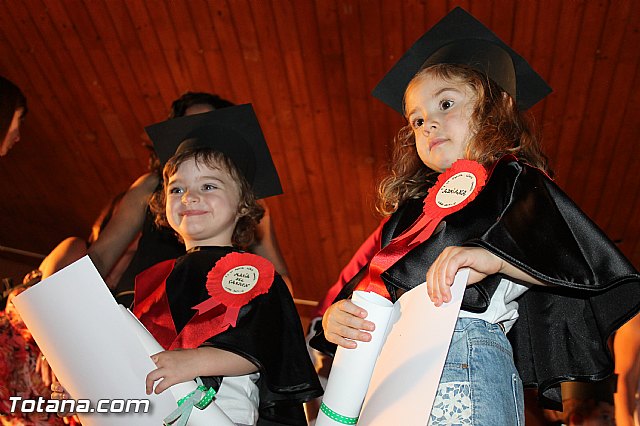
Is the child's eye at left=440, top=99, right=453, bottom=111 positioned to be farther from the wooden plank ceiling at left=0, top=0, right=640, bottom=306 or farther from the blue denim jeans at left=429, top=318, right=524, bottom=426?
the wooden plank ceiling at left=0, top=0, right=640, bottom=306

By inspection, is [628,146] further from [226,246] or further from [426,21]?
[226,246]

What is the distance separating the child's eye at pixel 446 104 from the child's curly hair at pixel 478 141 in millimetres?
68

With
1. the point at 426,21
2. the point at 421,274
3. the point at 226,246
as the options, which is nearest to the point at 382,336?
the point at 421,274

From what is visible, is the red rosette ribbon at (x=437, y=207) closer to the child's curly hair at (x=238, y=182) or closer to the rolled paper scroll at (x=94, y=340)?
the rolled paper scroll at (x=94, y=340)

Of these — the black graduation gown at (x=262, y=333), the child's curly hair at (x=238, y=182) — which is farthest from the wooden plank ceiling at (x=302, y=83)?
the black graduation gown at (x=262, y=333)

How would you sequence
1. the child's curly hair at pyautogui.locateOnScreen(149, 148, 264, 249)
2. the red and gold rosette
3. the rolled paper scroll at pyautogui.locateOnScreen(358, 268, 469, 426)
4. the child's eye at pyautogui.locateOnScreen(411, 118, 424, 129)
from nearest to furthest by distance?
the rolled paper scroll at pyautogui.locateOnScreen(358, 268, 469, 426), the red and gold rosette, the child's eye at pyautogui.locateOnScreen(411, 118, 424, 129), the child's curly hair at pyautogui.locateOnScreen(149, 148, 264, 249)

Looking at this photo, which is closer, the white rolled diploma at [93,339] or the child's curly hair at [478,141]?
the white rolled diploma at [93,339]

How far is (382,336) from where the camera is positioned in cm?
189

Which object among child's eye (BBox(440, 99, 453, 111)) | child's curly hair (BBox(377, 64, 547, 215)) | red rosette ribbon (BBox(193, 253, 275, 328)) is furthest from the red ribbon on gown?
child's eye (BBox(440, 99, 453, 111))

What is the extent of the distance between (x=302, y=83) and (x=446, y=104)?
2.69 m

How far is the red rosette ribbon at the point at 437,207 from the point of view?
200 cm

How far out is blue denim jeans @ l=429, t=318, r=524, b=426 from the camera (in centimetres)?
180

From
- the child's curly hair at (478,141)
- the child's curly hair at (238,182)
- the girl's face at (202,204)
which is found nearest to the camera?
the child's curly hair at (478,141)

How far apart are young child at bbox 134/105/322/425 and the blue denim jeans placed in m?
0.52
